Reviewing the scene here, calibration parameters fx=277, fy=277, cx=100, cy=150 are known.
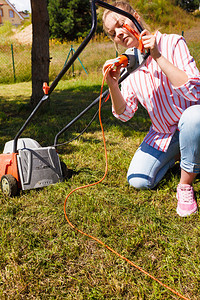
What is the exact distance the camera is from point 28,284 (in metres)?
1.25

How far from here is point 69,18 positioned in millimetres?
16500

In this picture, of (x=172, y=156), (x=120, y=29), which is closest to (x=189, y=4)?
(x=172, y=156)

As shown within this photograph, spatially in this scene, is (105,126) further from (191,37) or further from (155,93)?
(191,37)

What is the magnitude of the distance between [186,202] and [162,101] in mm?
675

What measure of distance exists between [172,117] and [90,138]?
4.69 feet

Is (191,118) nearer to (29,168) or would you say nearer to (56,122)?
(29,168)

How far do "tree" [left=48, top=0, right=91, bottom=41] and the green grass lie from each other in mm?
16206

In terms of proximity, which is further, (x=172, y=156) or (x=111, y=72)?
(x=172, y=156)

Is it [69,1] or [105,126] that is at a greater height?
[69,1]

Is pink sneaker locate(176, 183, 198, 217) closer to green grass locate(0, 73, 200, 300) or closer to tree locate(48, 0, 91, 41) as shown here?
green grass locate(0, 73, 200, 300)

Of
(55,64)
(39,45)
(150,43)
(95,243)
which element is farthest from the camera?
(55,64)

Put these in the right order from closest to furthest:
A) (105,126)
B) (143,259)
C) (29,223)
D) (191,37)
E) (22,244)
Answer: (143,259), (22,244), (29,223), (105,126), (191,37)

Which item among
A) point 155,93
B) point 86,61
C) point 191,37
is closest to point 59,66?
point 86,61

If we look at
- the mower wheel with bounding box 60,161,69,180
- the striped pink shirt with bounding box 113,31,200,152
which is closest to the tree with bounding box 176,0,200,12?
the striped pink shirt with bounding box 113,31,200,152
